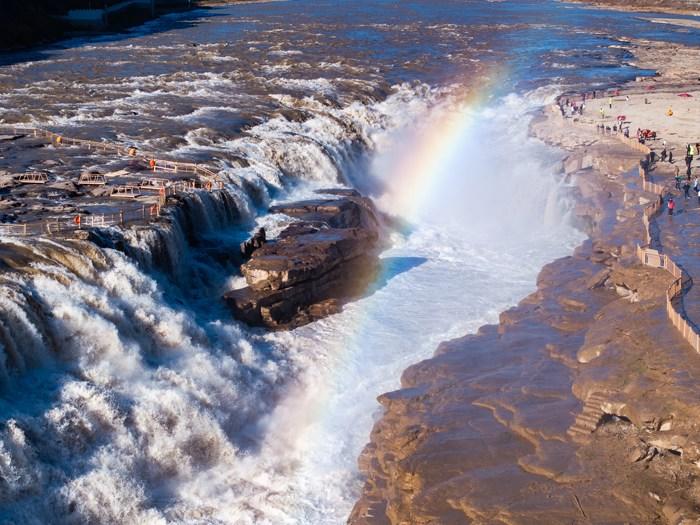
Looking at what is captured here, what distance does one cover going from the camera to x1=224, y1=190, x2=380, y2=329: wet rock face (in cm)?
2967

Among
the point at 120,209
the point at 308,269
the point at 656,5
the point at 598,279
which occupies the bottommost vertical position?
the point at 656,5

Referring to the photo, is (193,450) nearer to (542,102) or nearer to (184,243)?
(184,243)

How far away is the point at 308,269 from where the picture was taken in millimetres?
30422

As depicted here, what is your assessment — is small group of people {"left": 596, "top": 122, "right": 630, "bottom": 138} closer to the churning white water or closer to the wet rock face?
the churning white water

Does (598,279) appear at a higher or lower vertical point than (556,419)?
lower

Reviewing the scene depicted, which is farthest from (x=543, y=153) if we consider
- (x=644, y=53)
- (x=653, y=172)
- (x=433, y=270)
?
(x=644, y=53)

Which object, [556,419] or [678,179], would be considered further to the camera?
[678,179]

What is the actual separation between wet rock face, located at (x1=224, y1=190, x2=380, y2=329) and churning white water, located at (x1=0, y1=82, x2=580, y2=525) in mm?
611

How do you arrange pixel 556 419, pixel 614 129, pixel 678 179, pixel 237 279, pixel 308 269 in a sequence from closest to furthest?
pixel 556 419
pixel 308 269
pixel 237 279
pixel 678 179
pixel 614 129

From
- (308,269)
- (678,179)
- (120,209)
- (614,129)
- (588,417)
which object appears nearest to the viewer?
(588,417)

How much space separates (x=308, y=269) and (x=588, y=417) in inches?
469


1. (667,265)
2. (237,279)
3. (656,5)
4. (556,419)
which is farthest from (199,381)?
(656,5)

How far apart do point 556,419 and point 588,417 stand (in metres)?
0.71

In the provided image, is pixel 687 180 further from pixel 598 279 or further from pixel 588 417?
pixel 588 417
